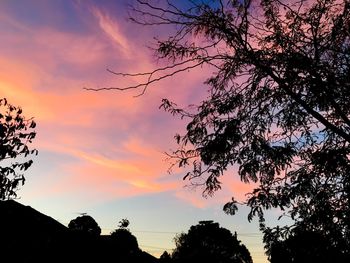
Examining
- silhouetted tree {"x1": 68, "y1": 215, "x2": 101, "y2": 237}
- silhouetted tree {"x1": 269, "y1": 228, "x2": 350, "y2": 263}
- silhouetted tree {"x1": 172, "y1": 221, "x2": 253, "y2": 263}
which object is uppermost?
silhouetted tree {"x1": 172, "y1": 221, "x2": 253, "y2": 263}

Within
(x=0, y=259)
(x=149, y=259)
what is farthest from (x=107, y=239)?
(x=0, y=259)

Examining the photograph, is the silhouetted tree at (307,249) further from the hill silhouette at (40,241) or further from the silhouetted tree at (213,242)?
the silhouetted tree at (213,242)

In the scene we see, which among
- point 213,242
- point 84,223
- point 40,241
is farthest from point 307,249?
point 213,242

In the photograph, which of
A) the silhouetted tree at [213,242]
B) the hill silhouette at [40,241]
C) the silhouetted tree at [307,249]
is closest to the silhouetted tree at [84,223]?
the silhouetted tree at [213,242]

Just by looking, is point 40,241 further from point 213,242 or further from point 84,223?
point 213,242

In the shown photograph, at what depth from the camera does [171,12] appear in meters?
11.1

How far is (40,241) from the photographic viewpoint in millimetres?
13898

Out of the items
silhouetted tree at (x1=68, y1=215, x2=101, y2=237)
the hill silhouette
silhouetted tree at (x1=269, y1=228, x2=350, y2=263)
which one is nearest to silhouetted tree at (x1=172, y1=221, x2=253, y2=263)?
silhouetted tree at (x1=68, y1=215, x2=101, y2=237)

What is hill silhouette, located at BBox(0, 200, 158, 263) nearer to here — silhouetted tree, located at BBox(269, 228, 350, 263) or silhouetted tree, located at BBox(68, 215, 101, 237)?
silhouetted tree, located at BBox(269, 228, 350, 263)

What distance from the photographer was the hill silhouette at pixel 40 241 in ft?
43.1

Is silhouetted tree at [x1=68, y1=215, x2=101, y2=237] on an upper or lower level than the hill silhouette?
upper

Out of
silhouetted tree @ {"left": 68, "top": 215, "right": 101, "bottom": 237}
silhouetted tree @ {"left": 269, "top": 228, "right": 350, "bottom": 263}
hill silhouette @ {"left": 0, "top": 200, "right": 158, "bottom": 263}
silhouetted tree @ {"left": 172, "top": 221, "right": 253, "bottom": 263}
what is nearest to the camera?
silhouetted tree @ {"left": 269, "top": 228, "right": 350, "bottom": 263}

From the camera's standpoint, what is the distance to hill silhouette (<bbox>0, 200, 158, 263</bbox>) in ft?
43.1

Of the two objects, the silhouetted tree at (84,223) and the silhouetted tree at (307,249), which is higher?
the silhouetted tree at (84,223)
